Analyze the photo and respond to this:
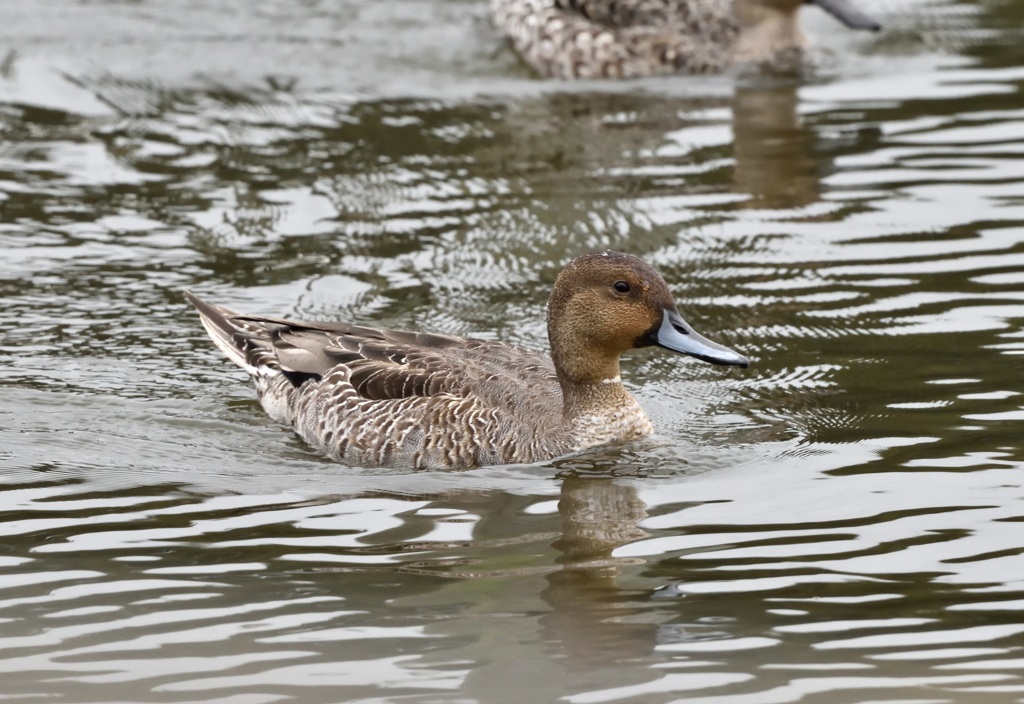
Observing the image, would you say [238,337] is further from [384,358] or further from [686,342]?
[686,342]

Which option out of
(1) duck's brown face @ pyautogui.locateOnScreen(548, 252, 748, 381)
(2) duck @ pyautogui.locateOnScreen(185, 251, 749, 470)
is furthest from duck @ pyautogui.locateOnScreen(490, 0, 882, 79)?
(1) duck's brown face @ pyautogui.locateOnScreen(548, 252, 748, 381)

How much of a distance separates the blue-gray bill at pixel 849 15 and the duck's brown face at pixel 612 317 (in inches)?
319

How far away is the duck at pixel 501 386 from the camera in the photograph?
8.46m

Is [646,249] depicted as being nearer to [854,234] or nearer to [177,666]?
[854,234]

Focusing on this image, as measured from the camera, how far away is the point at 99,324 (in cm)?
1020

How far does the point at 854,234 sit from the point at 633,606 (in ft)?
17.8

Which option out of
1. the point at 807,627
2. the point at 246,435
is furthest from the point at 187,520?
the point at 807,627

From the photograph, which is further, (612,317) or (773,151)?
(773,151)

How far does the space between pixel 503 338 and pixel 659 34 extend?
20.2 feet

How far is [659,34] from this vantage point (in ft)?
51.5

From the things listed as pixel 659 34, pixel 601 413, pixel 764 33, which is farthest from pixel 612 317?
pixel 764 33

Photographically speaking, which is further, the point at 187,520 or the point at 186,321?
the point at 186,321

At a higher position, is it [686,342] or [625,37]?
[625,37]

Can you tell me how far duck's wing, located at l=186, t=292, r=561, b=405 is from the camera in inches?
347
